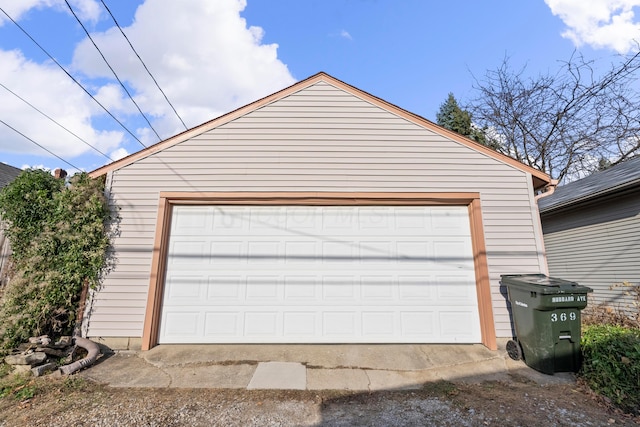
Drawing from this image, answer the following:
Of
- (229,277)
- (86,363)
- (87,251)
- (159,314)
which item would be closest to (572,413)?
(229,277)

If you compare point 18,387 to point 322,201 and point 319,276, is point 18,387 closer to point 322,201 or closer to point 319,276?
point 319,276

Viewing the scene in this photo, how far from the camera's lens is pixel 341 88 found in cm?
583

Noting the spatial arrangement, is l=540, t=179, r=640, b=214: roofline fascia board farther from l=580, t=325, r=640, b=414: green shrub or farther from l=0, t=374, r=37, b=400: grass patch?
l=0, t=374, r=37, b=400: grass patch

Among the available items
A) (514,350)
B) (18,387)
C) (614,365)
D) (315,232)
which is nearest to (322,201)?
(315,232)

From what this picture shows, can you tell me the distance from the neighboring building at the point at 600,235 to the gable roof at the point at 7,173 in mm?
19268

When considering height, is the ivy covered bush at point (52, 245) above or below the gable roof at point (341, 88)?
below

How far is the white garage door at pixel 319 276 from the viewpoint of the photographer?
4.85 m

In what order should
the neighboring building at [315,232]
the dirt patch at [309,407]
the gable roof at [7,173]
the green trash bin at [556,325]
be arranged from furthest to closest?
the gable roof at [7,173] → the neighboring building at [315,232] → the green trash bin at [556,325] → the dirt patch at [309,407]

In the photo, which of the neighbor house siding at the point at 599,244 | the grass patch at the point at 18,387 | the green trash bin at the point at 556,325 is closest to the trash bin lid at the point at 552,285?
the green trash bin at the point at 556,325

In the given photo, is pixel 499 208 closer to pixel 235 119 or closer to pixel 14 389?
pixel 235 119

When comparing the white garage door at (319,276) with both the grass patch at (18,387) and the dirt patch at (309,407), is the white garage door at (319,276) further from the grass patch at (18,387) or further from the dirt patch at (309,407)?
the grass patch at (18,387)

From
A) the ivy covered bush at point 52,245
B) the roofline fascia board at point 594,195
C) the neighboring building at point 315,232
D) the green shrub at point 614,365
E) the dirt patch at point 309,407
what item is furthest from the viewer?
the roofline fascia board at point 594,195

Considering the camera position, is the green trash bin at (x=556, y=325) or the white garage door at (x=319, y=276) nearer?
the green trash bin at (x=556, y=325)

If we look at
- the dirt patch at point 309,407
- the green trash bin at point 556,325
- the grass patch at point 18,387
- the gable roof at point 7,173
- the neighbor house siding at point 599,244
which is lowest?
the dirt patch at point 309,407
